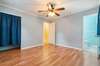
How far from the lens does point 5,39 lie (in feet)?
14.5

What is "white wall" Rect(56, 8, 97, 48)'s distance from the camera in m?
5.53

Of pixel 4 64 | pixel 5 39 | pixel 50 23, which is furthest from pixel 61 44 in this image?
pixel 4 64

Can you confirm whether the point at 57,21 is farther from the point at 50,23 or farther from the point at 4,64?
the point at 4,64

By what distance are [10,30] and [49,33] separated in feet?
11.2

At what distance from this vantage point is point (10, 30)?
466cm

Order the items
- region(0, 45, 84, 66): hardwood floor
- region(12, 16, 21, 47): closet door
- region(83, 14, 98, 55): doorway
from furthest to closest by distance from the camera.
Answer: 1. region(83, 14, 98, 55): doorway
2. region(12, 16, 21, 47): closet door
3. region(0, 45, 84, 66): hardwood floor

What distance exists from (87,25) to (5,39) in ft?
15.4

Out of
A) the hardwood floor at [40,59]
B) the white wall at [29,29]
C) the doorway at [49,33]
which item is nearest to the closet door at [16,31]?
the white wall at [29,29]

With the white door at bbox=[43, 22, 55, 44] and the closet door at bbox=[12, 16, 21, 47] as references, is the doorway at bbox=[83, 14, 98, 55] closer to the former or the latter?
the white door at bbox=[43, 22, 55, 44]

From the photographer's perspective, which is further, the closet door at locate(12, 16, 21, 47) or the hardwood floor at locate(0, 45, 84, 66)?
the closet door at locate(12, 16, 21, 47)

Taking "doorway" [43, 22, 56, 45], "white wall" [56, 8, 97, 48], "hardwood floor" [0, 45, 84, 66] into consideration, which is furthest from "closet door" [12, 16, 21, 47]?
"white wall" [56, 8, 97, 48]

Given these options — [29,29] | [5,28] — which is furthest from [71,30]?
[5,28]

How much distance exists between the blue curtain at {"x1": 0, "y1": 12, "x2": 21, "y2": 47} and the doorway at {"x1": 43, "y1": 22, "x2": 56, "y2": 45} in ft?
8.70

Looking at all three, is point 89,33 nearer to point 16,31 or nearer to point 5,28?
point 16,31
